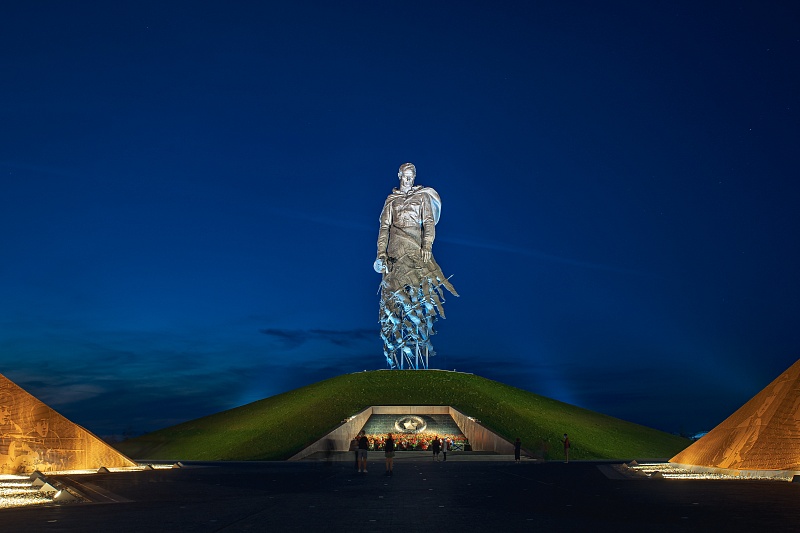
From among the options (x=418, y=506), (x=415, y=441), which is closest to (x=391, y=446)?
(x=418, y=506)

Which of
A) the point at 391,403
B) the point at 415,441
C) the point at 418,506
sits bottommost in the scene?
the point at 418,506

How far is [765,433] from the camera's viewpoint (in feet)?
63.9

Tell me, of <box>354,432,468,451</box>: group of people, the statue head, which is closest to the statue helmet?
the statue head

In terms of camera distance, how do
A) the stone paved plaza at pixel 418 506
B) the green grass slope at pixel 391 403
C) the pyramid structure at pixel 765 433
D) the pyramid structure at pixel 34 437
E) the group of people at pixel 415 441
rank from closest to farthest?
1. the stone paved plaza at pixel 418 506
2. the pyramid structure at pixel 34 437
3. the pyramid structure at pixel 765 433
4. the green grass slope at pixel 391 403
5. the group of people at pixel 415 441

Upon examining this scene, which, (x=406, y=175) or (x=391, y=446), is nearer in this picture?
(x=391, y=446)

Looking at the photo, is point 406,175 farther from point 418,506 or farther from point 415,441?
point 418,506

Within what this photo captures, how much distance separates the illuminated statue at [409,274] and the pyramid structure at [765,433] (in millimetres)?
26610

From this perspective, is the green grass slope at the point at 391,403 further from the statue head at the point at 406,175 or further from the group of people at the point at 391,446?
the statue head at the point at 406,175

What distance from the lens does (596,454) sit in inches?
1505

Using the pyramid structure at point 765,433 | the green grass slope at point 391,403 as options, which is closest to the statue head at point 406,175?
the green grass slope at point 391,403

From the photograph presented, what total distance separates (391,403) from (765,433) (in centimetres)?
2448

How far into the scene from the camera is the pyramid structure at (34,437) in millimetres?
17484

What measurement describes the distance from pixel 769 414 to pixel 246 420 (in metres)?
30.4

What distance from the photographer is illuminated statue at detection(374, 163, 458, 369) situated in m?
47.5
